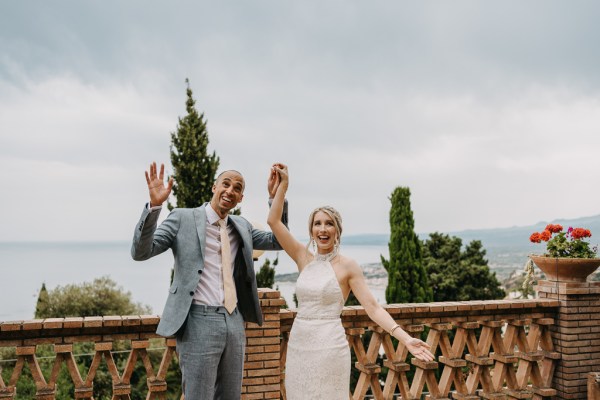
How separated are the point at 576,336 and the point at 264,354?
9.33 ft

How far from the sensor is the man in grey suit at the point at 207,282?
9.20 ft

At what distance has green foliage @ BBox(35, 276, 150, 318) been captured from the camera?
22.9 meters

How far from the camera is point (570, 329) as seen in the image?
15.4ft

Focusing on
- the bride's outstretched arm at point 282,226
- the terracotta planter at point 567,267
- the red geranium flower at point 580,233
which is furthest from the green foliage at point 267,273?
the bride's outstretched arm at point 282,226

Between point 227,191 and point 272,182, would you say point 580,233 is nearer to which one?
point 272,182

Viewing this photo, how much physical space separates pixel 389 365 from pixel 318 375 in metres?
1.33

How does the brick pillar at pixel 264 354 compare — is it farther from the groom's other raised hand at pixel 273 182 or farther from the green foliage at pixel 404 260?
the green foliage at pixel 404 260

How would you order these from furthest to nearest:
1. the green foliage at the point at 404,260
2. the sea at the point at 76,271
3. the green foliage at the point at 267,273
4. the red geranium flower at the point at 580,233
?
the sea at the point at 76,271, the green foliage at the point at 267,273, the green foliage at the point at 404,260, the red geranium flower at the point at 580,233

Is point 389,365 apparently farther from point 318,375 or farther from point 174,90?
point 174,90

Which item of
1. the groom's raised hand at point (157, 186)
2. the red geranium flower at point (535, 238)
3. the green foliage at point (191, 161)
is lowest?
the red geranium flower at point (535, 238)

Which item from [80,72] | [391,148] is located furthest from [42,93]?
[391,148]

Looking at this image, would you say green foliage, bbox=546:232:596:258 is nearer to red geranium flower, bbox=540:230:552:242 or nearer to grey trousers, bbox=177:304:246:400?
red geranium flower, bbox=540:230:552:242

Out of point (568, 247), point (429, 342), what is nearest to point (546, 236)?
point (568, 247)

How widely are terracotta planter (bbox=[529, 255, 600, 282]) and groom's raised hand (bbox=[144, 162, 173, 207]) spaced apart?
3.59 meters
